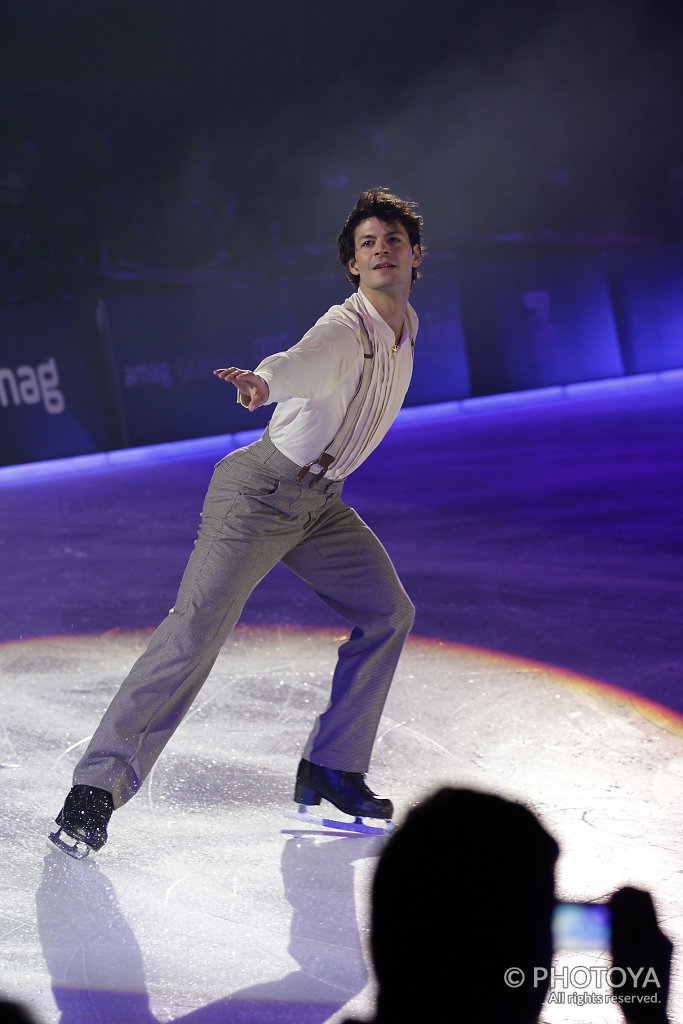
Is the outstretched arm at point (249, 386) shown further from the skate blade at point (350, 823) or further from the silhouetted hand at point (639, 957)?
the silhouetted hand at point (639, 957)

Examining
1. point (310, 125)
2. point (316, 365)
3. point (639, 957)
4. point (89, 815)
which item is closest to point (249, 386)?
point (316, 365)

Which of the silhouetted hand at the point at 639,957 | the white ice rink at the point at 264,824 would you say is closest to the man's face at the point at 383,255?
the white ice rink at the point at 264,824

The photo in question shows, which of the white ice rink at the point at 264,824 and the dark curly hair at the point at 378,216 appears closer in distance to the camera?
the white ice rink at the point at 264,824

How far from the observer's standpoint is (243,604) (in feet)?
8.14

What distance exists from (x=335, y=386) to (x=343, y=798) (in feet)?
3.36

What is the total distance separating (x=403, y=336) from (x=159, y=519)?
4.07 m

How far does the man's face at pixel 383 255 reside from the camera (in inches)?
99.5

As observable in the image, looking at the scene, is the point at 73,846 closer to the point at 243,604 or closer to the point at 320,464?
the point at 243,604

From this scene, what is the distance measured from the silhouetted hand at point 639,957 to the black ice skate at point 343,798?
621mm

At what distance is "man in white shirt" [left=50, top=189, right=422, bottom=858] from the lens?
244 centimetres

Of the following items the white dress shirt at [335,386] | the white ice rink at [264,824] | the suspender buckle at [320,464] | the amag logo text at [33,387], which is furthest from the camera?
the amag logo text at [33,387]

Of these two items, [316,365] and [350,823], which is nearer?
[316,365]

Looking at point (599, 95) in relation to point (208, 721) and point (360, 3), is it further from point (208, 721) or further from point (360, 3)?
point (208, 721)

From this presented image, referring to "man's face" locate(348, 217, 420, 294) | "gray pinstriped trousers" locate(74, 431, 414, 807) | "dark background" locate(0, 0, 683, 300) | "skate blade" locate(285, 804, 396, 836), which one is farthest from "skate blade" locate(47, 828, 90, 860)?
"dark background" locate(0, 0, 683, 300)
